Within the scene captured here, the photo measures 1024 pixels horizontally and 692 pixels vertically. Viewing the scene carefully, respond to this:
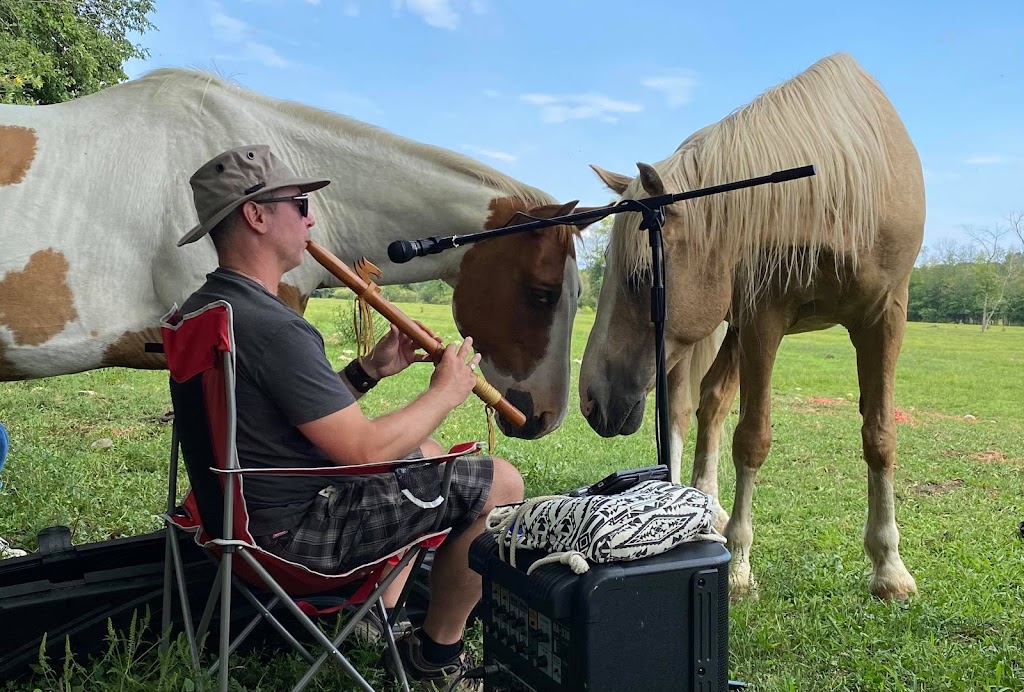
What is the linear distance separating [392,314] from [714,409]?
292 cm

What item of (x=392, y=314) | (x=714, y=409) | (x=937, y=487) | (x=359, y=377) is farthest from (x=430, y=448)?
(x=937, y=487)

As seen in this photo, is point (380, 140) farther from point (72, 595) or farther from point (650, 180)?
point (72, 595)

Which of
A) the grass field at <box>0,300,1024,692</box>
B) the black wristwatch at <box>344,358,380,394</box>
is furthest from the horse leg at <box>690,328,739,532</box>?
the black wristwatch at <box>344,358,380,394</box>

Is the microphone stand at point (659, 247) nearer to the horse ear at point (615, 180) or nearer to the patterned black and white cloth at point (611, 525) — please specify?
the patterned black and white cloth at point (611, 525)

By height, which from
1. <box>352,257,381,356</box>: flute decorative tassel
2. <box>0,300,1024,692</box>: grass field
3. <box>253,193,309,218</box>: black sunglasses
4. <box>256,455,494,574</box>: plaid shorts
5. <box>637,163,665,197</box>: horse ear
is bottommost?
<box>0,300,1024,692</box>: grass field

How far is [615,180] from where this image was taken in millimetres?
3277

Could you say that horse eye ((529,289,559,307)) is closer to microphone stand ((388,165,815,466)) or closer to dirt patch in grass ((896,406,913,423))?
microphone stand ((388,165,815,466))

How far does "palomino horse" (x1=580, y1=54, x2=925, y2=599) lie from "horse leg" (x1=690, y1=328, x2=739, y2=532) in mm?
850

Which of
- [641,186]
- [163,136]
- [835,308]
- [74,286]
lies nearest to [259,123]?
[163,136]

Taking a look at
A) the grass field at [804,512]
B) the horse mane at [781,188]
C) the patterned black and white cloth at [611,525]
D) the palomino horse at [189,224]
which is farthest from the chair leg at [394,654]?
the horse mane at [781,188]

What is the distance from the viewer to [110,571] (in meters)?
2.23

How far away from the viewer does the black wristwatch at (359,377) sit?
231 centimetres

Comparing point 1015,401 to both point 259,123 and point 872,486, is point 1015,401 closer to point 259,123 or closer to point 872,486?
point 872,486

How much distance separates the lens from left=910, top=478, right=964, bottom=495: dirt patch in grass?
555 cm
